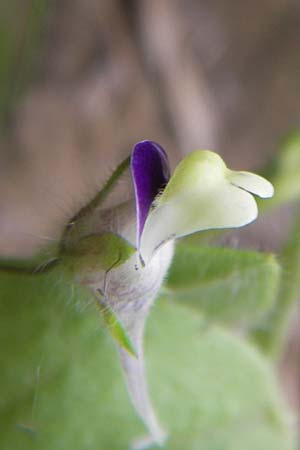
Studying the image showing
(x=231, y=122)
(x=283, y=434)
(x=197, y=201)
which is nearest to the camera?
(x=197, y=201)

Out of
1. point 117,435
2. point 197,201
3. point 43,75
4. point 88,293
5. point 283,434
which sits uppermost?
point 197,201

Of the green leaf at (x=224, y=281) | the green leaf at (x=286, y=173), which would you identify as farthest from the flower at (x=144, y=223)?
the green leaf at (x=286, y=173)

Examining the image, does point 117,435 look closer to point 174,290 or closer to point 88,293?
point 174,290

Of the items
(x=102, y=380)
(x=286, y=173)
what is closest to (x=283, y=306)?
(x=286, y=173)

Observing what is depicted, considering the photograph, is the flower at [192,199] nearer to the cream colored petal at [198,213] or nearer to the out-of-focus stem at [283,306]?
the cream colored petal at [198,213]

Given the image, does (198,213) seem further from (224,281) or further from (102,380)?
(102,380)

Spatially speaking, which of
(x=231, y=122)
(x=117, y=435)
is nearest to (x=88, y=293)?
(x=117, y=435)

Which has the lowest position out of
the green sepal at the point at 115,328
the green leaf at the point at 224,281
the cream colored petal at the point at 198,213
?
the green leaf at the point at 224,281
